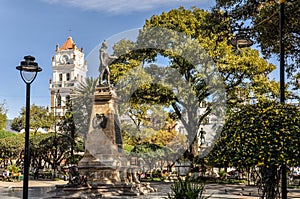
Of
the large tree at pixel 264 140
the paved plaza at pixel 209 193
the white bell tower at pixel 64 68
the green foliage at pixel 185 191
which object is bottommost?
the paved plaza at pixel 209 193

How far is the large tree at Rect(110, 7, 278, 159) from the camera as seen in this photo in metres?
23.1

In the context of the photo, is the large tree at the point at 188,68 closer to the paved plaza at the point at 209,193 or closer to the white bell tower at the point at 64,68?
the paved plaza at the point at 209,193

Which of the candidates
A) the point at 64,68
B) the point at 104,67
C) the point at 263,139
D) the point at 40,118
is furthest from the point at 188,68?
the point at 64,68

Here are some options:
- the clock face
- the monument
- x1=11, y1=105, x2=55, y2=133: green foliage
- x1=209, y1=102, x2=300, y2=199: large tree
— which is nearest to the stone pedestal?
the monument

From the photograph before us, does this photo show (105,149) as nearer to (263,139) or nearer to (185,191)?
(185,191)

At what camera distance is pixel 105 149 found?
17547 millimetres

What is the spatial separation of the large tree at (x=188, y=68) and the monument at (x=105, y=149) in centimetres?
481

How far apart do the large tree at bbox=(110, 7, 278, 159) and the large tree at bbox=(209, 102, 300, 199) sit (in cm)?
1480

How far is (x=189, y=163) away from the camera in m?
23.7

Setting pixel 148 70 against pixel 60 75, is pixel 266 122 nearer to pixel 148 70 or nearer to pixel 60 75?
pixel 148 70

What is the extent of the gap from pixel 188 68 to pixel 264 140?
16588mm

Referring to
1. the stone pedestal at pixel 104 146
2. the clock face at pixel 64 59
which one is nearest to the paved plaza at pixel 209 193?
the stone pedestal at pixel 104 146

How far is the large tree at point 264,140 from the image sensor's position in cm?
710

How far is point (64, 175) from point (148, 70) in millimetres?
10779
